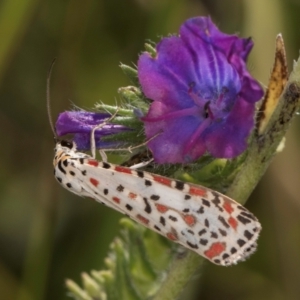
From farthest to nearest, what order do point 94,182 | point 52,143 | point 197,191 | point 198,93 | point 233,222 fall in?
point 52,143
point 94,182
point 198,93
point 197,191
point 233,222

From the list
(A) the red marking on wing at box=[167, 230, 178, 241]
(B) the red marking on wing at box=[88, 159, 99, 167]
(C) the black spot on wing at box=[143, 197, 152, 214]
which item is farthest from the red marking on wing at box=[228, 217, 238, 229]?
(B) the red marking on wing at box=[88, 159, 99, 167]

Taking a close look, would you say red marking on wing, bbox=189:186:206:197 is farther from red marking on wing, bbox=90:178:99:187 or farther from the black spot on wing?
red marking on wing, bbox=90:178:99:187

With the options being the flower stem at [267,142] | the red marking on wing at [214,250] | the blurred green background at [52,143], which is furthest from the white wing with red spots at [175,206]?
the blurred green background at [52,143]

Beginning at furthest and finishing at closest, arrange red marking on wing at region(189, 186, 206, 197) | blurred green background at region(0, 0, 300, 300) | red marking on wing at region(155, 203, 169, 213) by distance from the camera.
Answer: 1. blurred green background at region(0, 0, 300, 300)
2. red marking on wing at region(155, 203, 169, 213)
3. red marking on wing at region(189, 186, 206, 197)

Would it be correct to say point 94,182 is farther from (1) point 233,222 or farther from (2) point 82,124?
(1) point 233,222

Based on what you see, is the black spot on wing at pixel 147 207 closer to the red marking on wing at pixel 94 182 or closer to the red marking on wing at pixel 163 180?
the red marking on wing at pixel 163 180

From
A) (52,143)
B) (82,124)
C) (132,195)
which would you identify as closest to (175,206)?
(132,195)

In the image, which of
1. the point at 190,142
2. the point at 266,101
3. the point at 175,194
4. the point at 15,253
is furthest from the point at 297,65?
the point at 15,253
